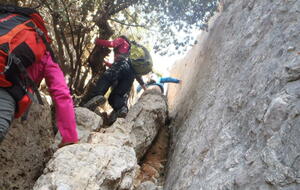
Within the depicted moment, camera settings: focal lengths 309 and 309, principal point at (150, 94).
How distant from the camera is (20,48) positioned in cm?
399

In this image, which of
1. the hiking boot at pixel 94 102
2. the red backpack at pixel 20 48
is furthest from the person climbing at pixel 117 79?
the red backpack at pixel 20 48

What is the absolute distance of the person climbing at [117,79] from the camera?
851 centimetres

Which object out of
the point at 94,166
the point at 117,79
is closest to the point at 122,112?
the point at 117,79

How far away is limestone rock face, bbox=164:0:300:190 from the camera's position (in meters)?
2.79

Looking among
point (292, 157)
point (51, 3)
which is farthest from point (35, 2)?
point (292, 157)

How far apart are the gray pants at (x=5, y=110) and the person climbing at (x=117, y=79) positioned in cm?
410

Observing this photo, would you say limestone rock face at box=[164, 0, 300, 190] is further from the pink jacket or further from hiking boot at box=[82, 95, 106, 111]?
hiking boot at box=[82, 95, 106, 111]

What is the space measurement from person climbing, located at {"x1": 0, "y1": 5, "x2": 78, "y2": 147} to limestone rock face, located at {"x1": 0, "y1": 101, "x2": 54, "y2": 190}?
2.48 ft

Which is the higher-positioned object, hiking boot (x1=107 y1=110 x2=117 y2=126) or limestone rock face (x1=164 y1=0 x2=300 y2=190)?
limestone rock face (x1=164 y1=0 x2=300 y2=190)

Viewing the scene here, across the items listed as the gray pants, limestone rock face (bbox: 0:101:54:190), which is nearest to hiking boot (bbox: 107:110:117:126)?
limestone rock face (bbox: 0:101:54:190)

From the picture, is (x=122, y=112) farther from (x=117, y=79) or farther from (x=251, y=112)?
(x=251, y=112)

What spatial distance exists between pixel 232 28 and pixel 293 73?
301cm

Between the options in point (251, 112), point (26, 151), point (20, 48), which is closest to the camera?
point (251, 112)

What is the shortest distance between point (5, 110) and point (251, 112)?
306 centimetres
